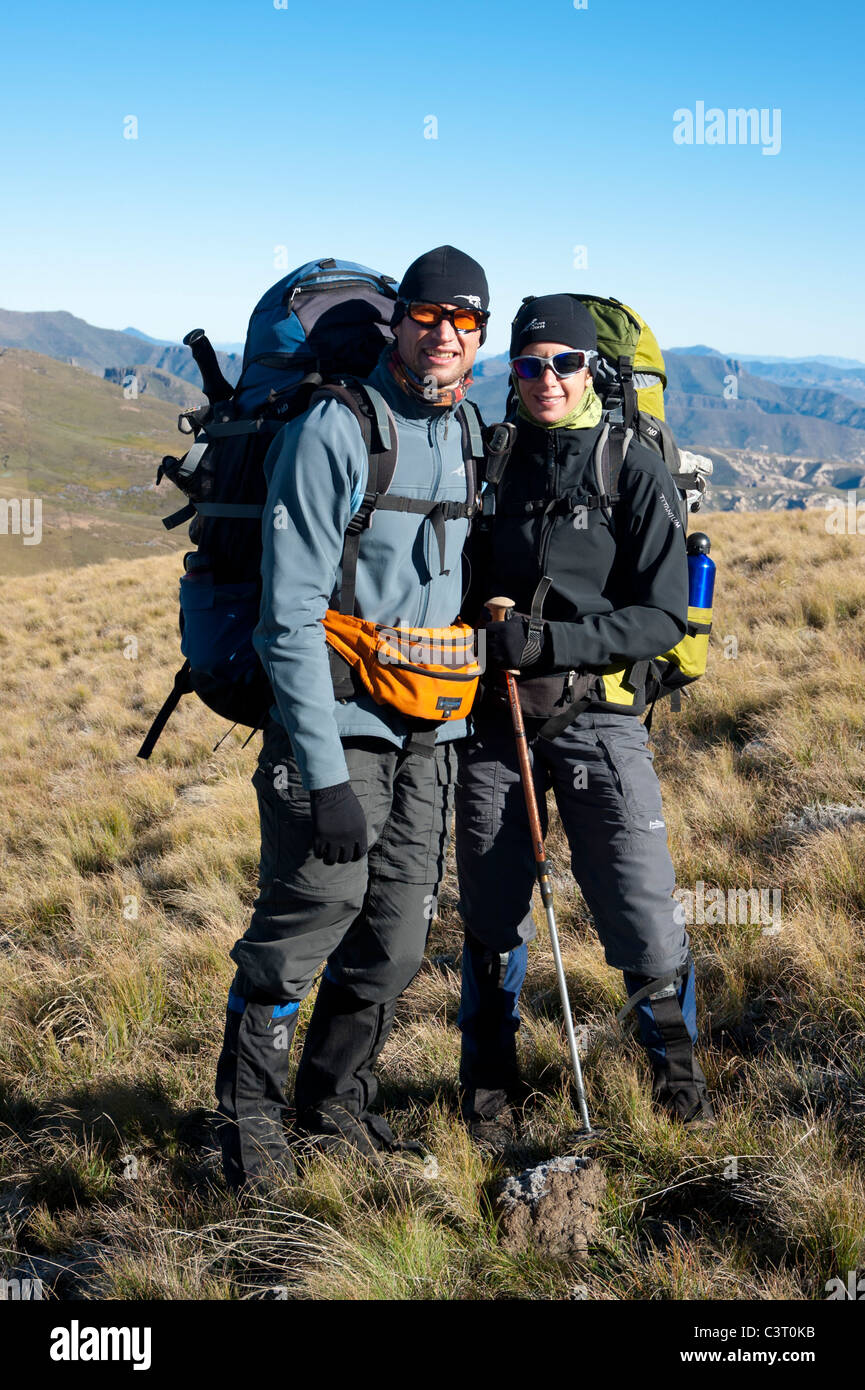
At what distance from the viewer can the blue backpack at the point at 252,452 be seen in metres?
2.95

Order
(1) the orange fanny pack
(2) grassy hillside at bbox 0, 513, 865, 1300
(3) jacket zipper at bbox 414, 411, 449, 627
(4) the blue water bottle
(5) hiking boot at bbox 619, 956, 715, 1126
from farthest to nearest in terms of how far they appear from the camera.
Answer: (4) the blue water bottle
(5) hiking boot at bbox 619, 956, 715, 1126
(3) jacket zipper at bbox 414, 411, 449, 627
(1) the orange fanny pack
(2) grassy hillside at bbox 0, 513, 865, 1300

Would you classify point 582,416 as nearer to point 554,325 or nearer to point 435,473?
point 554,325

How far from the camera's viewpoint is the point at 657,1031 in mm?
3205

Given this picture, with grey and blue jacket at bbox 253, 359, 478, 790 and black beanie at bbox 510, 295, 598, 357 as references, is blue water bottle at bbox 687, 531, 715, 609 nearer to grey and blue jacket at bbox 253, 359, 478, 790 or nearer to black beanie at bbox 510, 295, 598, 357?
black beanie at bbox 510, 295, 598, 357

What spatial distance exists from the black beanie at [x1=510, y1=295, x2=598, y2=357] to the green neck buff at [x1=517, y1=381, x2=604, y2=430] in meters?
0.17

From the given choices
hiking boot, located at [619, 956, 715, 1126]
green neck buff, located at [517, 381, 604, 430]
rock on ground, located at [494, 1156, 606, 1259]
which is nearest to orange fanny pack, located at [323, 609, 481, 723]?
green neck buff, located at [517, 381, 604, 430]

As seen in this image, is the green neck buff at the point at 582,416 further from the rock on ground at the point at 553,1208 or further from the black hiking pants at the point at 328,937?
the rock on ground at the point at 553,1208

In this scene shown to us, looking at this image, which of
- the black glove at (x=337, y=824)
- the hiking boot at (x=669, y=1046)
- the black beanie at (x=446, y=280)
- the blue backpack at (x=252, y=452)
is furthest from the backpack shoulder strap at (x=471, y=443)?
the hiking boot at (x=669, y=1046)

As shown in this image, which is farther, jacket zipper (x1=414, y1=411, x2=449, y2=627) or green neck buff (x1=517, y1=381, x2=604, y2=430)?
green neck buff (x1=517, y1=381, x2=604, y2=430)

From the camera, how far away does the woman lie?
3.08 m

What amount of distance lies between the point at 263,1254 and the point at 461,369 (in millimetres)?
2822
